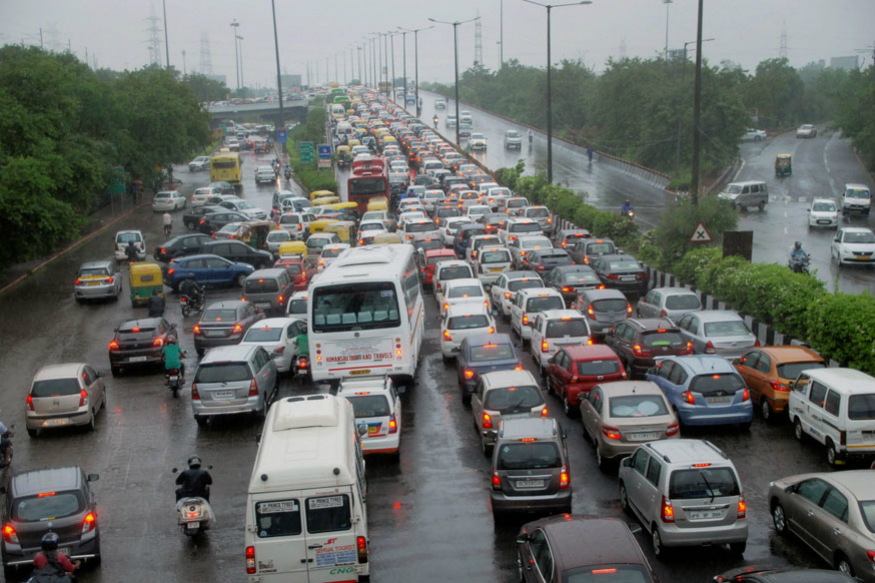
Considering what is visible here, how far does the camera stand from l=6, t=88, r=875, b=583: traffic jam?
434 inches

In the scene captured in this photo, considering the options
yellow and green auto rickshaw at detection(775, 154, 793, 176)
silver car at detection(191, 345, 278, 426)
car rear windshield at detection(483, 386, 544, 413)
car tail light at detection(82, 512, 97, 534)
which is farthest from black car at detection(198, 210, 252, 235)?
yellow and green auto rickshaw at detection(775, 154, 793, 176)

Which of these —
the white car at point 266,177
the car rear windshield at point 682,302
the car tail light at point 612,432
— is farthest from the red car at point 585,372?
the white car at point 266,177

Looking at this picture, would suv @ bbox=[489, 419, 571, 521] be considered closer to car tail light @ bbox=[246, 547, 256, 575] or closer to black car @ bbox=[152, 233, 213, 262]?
car tail light @ bbox=[246, 547, 256, 575]

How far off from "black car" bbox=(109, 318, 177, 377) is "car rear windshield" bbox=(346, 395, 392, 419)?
10164 mm

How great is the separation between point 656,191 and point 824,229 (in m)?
22.1

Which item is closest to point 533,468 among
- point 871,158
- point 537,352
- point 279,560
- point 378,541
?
point 378,541

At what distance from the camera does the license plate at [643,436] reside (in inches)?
617

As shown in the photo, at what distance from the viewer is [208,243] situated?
128 ft

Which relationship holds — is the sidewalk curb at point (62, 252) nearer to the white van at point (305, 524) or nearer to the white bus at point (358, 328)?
the white bus at point (358, 328)

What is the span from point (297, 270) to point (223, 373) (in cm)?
1493

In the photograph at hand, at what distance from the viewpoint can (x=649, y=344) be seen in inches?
851

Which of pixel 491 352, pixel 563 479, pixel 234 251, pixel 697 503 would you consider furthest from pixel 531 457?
pixel 234 251

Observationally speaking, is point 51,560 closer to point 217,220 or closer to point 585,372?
point 585,372

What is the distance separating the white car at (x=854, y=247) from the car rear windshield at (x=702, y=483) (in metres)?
26.2
